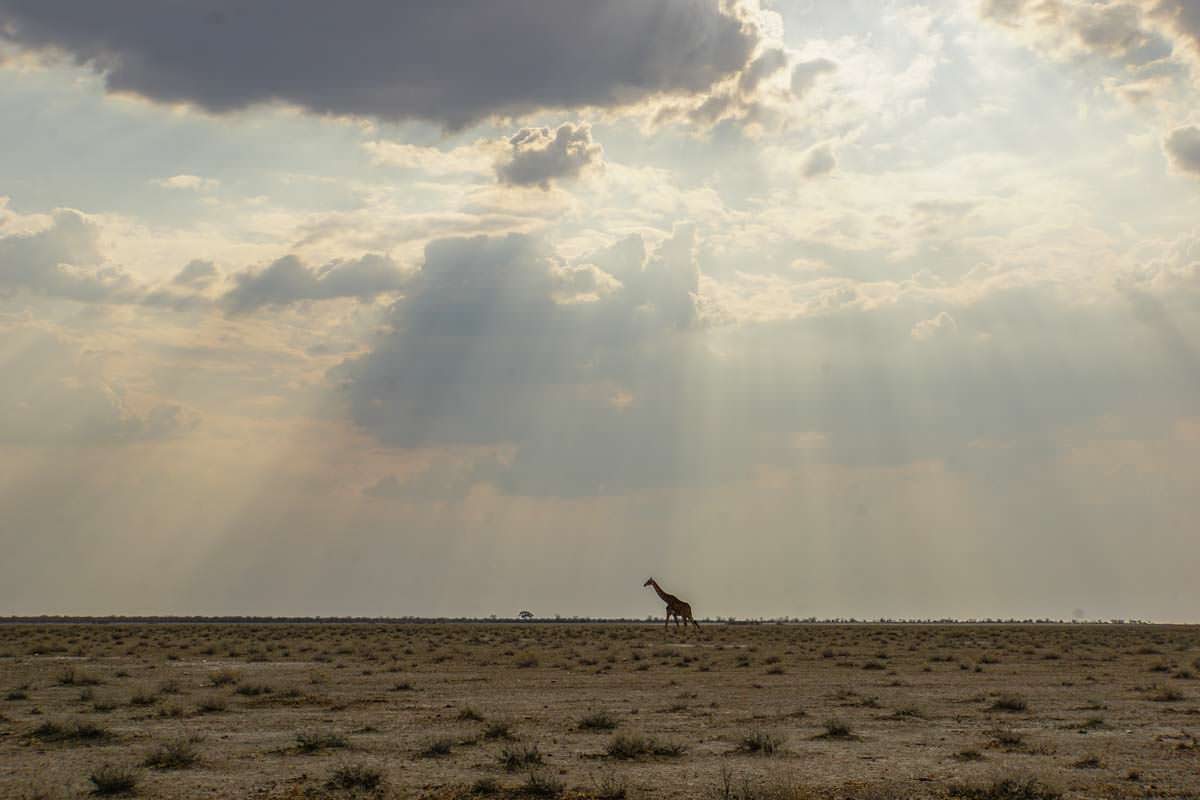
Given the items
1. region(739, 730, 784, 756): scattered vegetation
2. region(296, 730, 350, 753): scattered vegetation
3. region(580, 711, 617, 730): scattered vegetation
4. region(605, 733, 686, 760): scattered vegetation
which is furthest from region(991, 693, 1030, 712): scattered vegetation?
region(296, 730, 350, 753): scattered vegetation

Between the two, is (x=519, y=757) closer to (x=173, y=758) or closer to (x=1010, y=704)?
(x=173, y=758)

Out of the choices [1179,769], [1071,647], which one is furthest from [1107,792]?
[1071,647]

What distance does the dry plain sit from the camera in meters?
15.6

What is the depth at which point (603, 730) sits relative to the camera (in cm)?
2233

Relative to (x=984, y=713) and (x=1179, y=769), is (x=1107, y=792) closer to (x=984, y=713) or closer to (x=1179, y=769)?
(x=1179, y=769)

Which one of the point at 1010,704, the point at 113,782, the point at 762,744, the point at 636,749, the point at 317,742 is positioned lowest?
the point at 113,782

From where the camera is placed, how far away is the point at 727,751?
1919 centimetres

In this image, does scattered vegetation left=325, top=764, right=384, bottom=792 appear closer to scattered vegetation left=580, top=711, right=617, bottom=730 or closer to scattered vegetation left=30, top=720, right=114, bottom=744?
scattered vegetation left=580, top=711, right=617, bottom=730

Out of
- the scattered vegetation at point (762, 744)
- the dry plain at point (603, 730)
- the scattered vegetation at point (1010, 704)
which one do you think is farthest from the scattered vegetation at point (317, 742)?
the scattered vegetation at point (1010, 704)

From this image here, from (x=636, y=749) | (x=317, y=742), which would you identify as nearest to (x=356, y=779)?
(x=317, y=742)

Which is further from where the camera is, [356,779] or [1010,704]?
[1010,704]

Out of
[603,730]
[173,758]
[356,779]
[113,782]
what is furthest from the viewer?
[603,730]

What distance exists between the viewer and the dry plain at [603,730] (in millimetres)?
15609

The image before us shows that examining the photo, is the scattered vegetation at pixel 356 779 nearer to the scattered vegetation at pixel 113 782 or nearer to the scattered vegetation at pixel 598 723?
the scattered vegetation at pixel 113 782
